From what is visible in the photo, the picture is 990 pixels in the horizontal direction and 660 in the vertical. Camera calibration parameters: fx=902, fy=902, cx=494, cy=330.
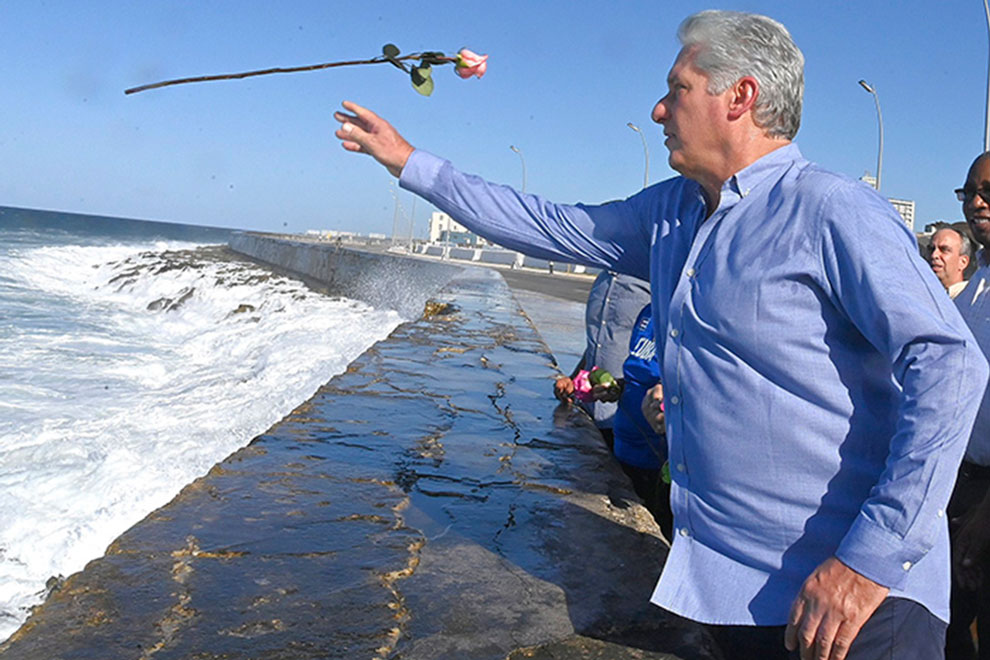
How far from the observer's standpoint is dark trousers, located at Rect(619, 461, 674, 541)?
316cm

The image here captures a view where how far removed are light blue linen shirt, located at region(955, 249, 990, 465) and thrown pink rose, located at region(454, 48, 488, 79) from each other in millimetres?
1527

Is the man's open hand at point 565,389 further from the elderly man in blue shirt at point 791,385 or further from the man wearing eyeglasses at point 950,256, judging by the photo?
the elderly man in blue shirt at point 791,385

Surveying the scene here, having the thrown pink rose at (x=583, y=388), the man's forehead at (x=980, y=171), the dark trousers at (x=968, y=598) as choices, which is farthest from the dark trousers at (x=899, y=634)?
the thrown pink rose at (x=583, y=388)

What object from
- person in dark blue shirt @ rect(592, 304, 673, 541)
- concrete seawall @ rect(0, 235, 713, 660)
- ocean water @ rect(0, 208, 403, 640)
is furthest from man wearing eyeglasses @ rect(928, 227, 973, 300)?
ocean water @ rect(0, 208, 403, 640)

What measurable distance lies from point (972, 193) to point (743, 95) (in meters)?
1.58

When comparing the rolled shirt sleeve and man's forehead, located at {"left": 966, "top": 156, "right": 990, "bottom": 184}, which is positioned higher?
man's forehead, located at {"left": 966, "top": 156, "right": 990, "bottom": 184}

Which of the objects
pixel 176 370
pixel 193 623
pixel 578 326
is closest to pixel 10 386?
pixel 176 370

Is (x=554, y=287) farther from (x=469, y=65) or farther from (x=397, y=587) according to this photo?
(x=469, y=65)

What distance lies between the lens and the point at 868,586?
4.52 feet

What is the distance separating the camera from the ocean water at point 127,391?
3.24m

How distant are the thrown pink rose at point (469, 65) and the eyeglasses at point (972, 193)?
1.85 metres

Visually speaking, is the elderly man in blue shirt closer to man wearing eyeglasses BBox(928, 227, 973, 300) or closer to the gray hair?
the gray hair

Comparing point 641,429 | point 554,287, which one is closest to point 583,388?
point 641,429

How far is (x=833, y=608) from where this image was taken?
1.38 metres
